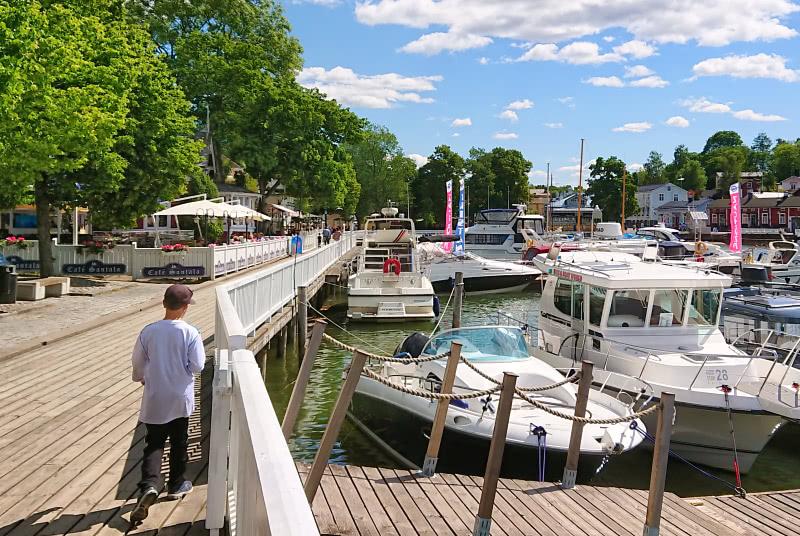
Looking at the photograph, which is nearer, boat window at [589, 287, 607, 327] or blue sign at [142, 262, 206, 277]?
boat window at [589, 287, 607, 327]

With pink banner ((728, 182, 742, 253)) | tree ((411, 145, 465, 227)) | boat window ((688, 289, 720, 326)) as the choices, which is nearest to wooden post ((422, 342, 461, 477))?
boat window ((688, 289, 720, 326))

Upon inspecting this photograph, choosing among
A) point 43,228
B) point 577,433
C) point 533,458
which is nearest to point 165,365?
point 577,433

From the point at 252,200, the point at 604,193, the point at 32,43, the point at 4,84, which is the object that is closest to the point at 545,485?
the point at 4,84

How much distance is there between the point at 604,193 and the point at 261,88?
6487cm

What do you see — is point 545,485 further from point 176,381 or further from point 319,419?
point 319,419

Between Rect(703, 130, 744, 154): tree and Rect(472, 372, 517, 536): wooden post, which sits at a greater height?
Rect(703, 130, 744, 154): tree

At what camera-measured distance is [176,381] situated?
5059 millimetres

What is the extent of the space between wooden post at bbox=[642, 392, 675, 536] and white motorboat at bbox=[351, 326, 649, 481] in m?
1.93

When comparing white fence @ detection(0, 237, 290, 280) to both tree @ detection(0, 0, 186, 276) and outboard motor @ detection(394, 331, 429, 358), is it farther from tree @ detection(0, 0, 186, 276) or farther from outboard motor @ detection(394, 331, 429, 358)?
outboard motor @ detection(394, 331, 429, 358)

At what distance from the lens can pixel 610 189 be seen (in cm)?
9638

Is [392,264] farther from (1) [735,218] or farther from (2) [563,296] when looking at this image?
(1) [735,218]

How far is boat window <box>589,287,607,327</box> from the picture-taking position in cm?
1257

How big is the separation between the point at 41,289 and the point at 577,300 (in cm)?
1362

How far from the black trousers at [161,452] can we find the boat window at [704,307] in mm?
9984
